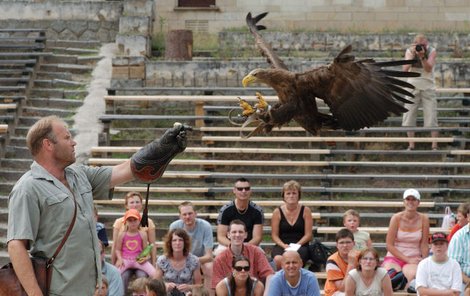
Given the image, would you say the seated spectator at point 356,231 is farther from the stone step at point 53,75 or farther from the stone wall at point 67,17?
the stone wall at point 67,17

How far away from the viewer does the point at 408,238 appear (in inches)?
435

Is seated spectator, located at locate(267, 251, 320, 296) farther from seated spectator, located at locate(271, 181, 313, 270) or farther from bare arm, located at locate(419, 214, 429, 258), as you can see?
bare arm, located at locate(419, 214, 429, 258)

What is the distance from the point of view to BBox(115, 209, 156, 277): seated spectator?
1076 centimetres

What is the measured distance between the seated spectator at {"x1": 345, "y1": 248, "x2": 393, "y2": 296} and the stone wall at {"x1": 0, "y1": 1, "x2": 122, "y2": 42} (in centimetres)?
946

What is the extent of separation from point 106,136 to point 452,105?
4.66m

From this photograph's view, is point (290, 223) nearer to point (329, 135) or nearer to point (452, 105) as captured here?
point (329, 135)

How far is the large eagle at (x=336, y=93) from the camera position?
10344 mm

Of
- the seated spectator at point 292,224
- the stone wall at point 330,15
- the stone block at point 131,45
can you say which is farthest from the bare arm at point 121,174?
the stone wall at point 330,15

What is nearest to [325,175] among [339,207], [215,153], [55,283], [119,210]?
[339,207]

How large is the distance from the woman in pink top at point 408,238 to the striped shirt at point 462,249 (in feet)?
1.43

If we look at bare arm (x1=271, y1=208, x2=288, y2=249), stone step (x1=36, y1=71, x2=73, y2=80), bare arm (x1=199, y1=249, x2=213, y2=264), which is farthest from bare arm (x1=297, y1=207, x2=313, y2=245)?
stone step (x1=36, y1=71, x2=73, y2=80)

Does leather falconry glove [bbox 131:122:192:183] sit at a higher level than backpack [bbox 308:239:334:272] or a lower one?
higher

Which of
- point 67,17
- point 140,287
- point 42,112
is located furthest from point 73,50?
point 140,287

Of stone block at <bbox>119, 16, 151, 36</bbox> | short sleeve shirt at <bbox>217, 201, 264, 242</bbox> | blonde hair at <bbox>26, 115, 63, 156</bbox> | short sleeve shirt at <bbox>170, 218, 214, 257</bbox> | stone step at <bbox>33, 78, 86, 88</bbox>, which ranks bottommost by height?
short sleeve shirt at <bbox>170, 218, 214, 257</bbox>
